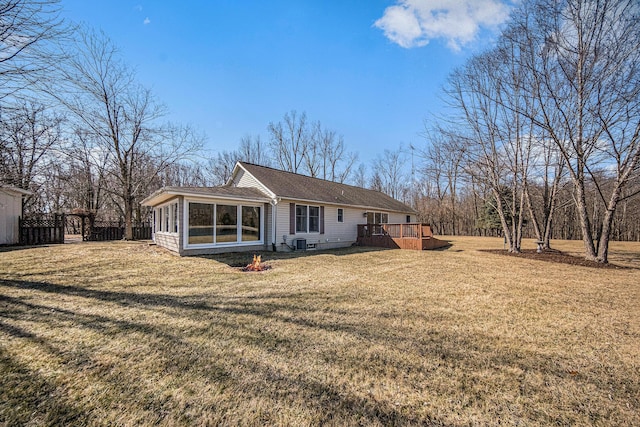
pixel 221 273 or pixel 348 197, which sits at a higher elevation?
pixel 348 197

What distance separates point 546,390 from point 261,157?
109 ft

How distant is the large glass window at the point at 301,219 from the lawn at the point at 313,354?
23.0ft

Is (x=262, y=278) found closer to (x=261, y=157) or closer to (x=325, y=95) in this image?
(x=325, y=95)

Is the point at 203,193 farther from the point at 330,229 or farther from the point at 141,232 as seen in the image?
the point at 141,232

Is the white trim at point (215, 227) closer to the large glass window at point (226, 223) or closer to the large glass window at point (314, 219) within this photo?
the large glass window at point (226, 223)

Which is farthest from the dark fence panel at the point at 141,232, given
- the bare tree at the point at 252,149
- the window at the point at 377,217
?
the window at the point at 377,217

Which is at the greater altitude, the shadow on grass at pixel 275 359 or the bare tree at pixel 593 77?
the bare tree at pixel 593 77

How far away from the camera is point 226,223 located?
10812 millimetres

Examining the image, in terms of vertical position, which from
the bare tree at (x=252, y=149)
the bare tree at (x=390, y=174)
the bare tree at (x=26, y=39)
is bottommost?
the bare tree at (x=26, y=39)

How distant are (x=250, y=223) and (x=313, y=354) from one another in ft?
30.4

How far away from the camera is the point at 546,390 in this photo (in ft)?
7.90

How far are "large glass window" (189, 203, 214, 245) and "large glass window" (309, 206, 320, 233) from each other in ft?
16.4

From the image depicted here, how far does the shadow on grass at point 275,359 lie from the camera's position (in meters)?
2.14

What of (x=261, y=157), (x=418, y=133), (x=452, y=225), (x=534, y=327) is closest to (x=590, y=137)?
(x=418, y=133)
